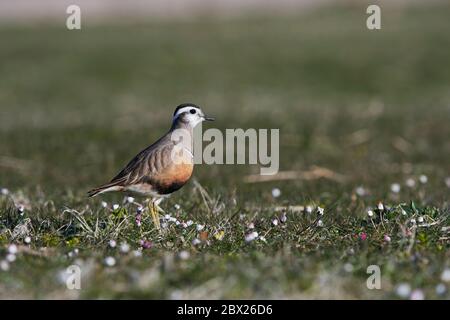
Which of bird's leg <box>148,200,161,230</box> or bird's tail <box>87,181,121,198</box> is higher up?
bird's tail <box>87,181,121,198</box>

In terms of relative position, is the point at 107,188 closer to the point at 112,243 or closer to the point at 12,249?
the point at 112,243

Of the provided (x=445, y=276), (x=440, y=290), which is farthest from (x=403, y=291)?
(x=445, y=276)

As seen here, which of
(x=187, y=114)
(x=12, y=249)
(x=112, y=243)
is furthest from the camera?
(x=187, y=114)

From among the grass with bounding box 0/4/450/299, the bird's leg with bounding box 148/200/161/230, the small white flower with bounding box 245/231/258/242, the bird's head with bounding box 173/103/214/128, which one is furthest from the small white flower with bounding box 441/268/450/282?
the bird's head with bounding box 173/103/214/128

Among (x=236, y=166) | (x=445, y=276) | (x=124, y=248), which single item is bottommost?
(x=445, y=276)

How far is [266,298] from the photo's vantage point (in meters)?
5.60

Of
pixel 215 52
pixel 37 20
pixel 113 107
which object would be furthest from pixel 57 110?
pixel 37 20

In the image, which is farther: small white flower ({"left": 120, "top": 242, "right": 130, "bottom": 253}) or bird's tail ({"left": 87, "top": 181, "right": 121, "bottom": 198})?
bird's tail ({"left": 87, "top": 181, "right": 121, "bottom": 198})

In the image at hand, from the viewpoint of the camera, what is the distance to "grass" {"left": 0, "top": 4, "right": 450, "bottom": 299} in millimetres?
5902

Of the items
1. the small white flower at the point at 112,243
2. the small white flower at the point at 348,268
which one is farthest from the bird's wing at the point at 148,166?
the small white flower at the point at 348,268

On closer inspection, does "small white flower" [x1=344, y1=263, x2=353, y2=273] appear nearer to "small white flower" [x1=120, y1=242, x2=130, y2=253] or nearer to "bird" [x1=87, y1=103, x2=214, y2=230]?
"small white flower" [x1=120, y1=242, x2=130, y2=253]

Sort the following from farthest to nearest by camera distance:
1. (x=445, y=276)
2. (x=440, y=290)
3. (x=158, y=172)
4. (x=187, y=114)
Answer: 1. (x=187, y=114)
2. (x=158, y=172)
3. (x=445, y=276)
4. (x=440, y=290)

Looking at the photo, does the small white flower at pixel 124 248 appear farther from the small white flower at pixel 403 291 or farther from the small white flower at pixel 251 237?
the small white flower at pixel 403 291

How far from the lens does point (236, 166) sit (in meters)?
13.7
